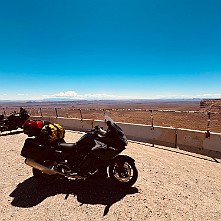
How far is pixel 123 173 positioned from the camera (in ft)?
16.1

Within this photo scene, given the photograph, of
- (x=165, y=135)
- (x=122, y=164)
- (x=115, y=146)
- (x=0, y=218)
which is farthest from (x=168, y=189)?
(x=165, y=135)

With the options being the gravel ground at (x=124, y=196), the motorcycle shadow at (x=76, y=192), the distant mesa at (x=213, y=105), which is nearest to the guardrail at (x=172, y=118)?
the gravel ground at (x=124, y=196)

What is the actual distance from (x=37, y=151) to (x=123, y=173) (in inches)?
77.3

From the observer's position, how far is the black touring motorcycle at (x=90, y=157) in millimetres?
4691

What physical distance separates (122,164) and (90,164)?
0.66 meters

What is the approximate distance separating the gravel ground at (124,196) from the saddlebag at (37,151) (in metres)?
0.73

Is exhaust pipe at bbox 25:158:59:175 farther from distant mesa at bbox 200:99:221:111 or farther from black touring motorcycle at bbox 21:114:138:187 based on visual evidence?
distant mesa at bbox 200:99:221:111

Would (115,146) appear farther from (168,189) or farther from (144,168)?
(144,168)

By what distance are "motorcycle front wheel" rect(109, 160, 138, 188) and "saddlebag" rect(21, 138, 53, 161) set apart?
147cm

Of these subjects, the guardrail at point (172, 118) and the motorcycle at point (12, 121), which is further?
the motorcycle at point (12, 121)

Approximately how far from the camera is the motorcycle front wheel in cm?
484

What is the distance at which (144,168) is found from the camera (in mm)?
6332

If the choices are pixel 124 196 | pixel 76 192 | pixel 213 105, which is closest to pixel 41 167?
pixel 76 192

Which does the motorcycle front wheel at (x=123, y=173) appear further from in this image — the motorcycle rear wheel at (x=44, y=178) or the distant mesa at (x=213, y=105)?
the distant mesa at (x=213, y=105)
